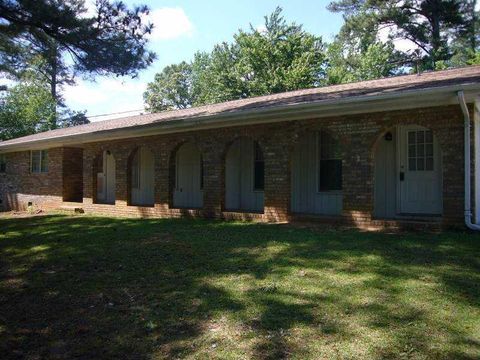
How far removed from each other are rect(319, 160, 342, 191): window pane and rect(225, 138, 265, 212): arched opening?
1.90 meters

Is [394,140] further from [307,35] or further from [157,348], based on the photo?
[307,35]

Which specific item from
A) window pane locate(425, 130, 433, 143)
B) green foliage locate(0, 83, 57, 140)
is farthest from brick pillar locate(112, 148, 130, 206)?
green foliage locate(0, 83, 57, 140)

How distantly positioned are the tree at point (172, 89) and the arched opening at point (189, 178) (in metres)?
39.9

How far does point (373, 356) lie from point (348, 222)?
5990mm

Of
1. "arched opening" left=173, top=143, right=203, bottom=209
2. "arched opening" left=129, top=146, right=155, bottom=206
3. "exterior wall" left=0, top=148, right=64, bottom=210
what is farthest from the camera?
"exterior wall" left=0, top=148, right=64, bottom=210

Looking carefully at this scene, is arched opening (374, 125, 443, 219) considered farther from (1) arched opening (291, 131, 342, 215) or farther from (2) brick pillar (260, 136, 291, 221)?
(2) brick pillar (260, 136, 291, 221)

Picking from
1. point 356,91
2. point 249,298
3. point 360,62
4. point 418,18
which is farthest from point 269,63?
point 249,298

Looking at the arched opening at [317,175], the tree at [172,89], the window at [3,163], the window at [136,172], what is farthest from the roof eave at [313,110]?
the tree at [172,89]

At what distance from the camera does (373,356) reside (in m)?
3.49

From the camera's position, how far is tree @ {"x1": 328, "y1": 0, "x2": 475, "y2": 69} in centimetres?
2516

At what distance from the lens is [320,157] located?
451 inches

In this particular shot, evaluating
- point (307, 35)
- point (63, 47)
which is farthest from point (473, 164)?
point (307, 35)

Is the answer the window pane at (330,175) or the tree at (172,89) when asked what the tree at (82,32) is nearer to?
the window pane at (330,175)

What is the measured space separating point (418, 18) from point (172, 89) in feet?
109
